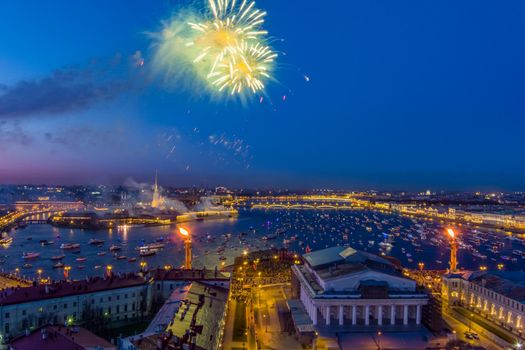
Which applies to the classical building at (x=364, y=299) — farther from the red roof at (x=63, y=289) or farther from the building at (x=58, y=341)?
the building at (x=58, y=341)

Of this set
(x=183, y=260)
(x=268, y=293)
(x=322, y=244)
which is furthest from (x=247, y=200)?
(x=268, y=293)

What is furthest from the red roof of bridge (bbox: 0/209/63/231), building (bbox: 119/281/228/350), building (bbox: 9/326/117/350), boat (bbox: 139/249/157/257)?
bridge (bbox: 0/209/63/231)

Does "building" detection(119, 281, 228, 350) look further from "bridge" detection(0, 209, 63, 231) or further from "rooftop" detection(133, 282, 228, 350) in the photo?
"bridge" detection(0, 209, 63, 231)

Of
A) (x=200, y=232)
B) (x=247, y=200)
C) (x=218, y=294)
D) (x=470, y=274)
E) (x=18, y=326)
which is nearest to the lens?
(x=18, y=326)

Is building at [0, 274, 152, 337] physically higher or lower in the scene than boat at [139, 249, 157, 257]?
higher

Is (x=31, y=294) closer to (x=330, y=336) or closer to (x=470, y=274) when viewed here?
(x=330, y=336)

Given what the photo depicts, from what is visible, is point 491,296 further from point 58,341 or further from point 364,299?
point 58,341
